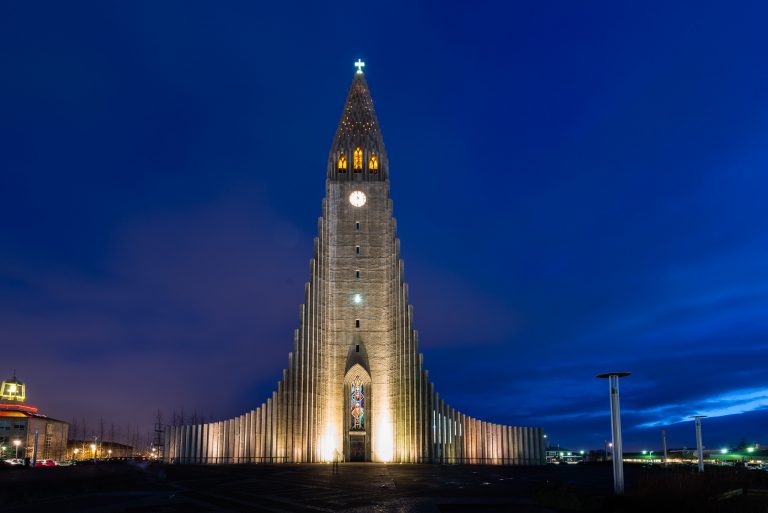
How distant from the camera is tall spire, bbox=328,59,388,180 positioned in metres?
67.2

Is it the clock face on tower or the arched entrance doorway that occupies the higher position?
the clock face on tower

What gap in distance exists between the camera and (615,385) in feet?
67.8

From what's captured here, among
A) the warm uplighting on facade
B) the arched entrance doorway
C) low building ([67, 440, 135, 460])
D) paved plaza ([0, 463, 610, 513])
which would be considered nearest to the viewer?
paved plaza ([0, 463, 610, 513])

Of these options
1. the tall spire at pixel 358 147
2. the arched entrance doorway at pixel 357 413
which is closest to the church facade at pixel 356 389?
the arched entrance doorway at pixel 357 413

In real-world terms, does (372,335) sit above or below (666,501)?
above

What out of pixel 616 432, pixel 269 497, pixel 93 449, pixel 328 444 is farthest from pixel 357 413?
pixel 93 449

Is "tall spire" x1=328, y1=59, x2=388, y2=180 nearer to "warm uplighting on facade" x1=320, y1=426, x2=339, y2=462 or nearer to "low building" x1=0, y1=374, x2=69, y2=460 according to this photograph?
"warm uplighting on facade" x1=320, y1=426, x2=339, y2=462

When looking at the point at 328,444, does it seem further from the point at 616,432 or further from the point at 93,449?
the point at 93,449

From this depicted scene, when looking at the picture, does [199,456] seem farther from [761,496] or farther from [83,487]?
[761,496]

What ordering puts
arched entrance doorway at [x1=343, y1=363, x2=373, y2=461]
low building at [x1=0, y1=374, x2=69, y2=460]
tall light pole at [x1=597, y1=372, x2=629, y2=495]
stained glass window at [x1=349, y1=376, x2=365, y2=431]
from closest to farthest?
tall light pole at [x1=597, y1=372, x2=629, y2=495] → arched entrance doorway at [x1=343, y1=363, x2=373, y2=461] → stained glass window at [x1=349, y1=376, x2=365, y2=431] → low building at [x1=0, y1=374, x2=69, y2=460]

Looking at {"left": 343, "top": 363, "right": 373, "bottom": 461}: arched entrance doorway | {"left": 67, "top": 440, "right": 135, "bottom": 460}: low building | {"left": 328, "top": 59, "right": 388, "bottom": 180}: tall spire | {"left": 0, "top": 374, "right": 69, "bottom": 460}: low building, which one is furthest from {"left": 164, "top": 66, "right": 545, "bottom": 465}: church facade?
{"left": 67, "top": 440, "right": 135, "bottom": 460}: low building

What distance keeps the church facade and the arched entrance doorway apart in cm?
9

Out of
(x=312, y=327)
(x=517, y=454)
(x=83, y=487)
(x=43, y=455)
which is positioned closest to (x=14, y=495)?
(x=83, y=487)

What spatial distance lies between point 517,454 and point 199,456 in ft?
99.0
